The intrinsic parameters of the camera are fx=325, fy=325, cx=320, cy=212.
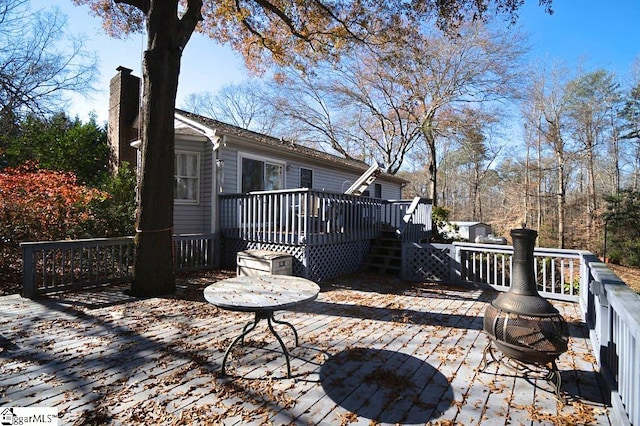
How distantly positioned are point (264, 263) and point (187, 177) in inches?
157

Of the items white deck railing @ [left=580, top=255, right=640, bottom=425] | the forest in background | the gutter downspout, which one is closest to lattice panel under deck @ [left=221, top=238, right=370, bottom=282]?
the gutter downspout

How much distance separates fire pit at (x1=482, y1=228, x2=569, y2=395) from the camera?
2.62 meters

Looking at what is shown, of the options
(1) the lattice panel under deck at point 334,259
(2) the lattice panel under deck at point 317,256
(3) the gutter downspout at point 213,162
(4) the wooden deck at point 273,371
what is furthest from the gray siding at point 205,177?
(4) the wooden deck at point 273,371

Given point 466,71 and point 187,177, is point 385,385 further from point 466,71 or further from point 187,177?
point 466,71

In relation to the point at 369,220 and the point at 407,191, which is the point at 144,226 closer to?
the point at 369,220

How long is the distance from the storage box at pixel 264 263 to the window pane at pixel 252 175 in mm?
3064

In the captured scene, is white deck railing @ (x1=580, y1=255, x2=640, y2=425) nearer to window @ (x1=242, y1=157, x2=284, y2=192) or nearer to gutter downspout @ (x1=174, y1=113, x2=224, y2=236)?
gutter downspout @ (x1=174, y1=113, x2=224, y2=236)

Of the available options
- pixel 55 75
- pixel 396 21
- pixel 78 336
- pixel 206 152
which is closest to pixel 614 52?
pixel 396 21

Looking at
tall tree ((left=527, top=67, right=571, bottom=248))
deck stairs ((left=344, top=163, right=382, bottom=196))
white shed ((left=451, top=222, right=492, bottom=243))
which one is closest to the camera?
deck stairs ((left=344, top=163, right=382, bottom=196))

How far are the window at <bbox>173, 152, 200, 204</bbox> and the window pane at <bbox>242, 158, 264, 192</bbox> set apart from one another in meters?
1.27

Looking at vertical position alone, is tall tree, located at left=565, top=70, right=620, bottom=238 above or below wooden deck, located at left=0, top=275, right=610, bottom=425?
above

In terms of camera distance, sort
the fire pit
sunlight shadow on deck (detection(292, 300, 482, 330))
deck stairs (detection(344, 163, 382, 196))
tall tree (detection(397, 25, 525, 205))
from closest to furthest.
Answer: the fire pit < sunlight shadow on deck (detection(292, 300, 482, 330)) < deck stairs (detection(344, 163, 382, 196)) < tall tree (detection(397, 25, 525, 205))

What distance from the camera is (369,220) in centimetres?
905

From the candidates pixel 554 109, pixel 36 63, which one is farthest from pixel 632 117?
pixel 36 63
